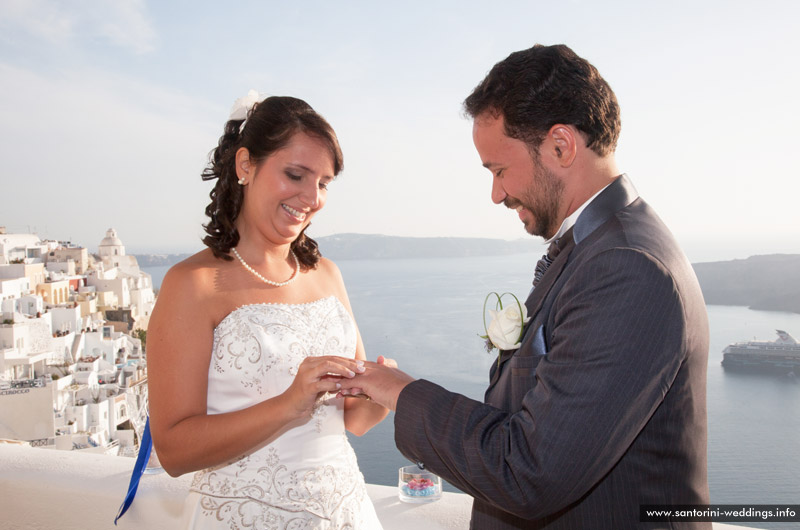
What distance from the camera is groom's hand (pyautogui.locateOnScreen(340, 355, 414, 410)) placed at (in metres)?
1.27

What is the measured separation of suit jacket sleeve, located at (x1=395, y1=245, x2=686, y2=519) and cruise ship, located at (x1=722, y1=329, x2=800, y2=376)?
421 cm

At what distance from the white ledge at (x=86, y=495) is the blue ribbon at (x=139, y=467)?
0.04 m

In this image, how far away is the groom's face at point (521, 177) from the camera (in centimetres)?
133

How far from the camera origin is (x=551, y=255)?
134cm

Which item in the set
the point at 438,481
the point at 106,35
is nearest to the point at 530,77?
the point at 438,481

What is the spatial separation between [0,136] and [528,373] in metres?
66.0

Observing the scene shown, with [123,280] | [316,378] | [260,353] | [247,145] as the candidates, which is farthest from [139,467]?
[123,280]

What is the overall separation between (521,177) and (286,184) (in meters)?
0.97

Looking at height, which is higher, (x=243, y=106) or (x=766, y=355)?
(x=243, y=106)

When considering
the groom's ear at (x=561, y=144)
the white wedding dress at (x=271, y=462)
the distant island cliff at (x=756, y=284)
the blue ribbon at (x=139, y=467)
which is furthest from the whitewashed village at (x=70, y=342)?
the distant island cliff at (x=756, y=284)

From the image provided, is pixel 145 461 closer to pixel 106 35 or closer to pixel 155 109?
pixel 155 109

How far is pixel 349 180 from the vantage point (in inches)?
92.0

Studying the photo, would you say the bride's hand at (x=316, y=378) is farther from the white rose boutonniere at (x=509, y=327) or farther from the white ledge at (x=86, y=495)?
the white ledge at (x=86, y=495)

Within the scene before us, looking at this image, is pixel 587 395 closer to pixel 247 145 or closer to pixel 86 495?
pixel 247 145
